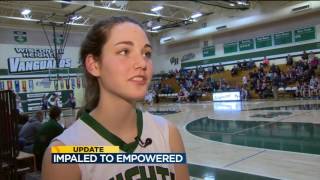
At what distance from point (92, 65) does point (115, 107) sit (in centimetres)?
20

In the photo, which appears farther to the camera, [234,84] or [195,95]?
[195,95]

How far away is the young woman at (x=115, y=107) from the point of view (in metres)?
1.21

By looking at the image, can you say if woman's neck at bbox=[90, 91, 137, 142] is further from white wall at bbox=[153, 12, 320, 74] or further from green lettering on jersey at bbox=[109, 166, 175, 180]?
white wall at bbox=[153, 12, 320, 74]

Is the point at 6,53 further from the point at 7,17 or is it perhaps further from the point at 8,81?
the point at 7,17

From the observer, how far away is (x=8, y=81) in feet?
80.3

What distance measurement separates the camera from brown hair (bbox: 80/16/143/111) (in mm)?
1280

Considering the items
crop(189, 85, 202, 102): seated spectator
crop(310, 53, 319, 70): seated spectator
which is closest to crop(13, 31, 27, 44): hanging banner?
crop(189, 85, 202, 102): seated spectator

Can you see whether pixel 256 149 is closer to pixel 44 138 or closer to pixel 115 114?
pixel 44 138

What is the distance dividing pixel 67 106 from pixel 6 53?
5.96m

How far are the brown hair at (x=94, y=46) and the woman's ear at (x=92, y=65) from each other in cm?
1

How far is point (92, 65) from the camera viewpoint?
1313mm

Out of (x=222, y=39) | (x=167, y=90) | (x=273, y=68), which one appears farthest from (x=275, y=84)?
(x=167, y=90)

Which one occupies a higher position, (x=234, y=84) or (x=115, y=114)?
(x=115, y=114)

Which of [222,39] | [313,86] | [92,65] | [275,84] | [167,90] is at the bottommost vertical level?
[167,90]
